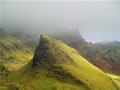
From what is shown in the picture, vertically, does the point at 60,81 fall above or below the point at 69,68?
below

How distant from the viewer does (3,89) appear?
134250mm

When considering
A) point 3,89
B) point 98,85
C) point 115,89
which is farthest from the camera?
point 115,89

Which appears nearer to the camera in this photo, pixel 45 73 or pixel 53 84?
pixel 53 84

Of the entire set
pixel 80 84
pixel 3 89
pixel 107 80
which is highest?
pixel 107 80

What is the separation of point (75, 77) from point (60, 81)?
59.9 feet

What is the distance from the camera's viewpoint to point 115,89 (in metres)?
183

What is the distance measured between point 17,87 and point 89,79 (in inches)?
3379

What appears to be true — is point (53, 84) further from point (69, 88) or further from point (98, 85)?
point (98, 85)

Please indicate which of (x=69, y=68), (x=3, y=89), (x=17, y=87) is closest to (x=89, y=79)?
(x=69, y=68)

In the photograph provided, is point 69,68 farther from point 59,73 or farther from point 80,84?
point 80,84

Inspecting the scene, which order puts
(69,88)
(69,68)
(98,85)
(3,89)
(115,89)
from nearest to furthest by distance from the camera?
(3,89) < (69,88) < (98,85) < (115,89) < (69,68)

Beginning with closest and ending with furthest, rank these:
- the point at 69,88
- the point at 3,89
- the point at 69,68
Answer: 1. the point at 3,89
2. the point at 69,88
3. the point at 69,68

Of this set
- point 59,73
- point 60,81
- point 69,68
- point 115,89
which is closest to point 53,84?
point 60,81

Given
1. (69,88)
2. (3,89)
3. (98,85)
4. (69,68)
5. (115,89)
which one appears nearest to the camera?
(3,89)
